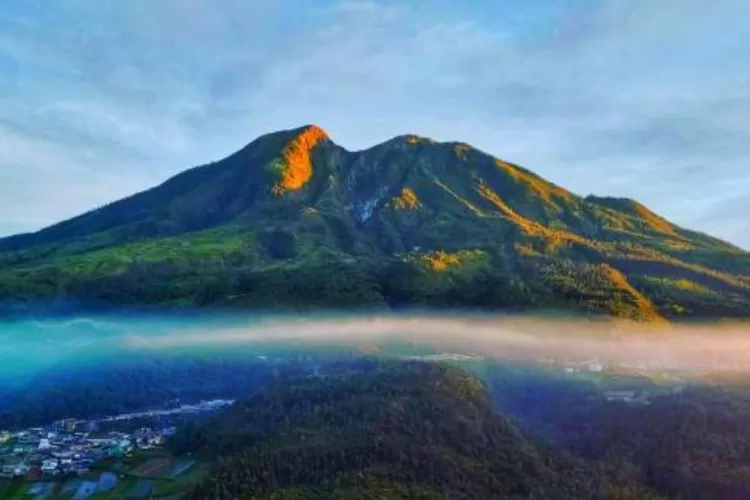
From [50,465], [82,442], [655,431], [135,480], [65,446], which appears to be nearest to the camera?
[135,480]

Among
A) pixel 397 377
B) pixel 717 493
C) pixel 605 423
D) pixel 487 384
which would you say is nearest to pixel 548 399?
pixel 487 384

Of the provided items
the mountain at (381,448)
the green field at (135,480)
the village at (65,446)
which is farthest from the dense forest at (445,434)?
the village at (65,446)

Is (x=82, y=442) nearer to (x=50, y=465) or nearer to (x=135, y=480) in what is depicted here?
(x=50, y=465)

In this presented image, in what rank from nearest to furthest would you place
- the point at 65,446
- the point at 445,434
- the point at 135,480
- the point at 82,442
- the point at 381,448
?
1. the point at 381,448
2. the point at 445,434
3. the point at 135,480
4. the point at 65,446
5. the point at 82,442

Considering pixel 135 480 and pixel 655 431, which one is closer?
pixel 135 480

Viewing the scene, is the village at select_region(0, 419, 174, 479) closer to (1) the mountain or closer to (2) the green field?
(2) the green field

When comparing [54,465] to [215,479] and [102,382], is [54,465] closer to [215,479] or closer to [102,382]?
[215,479]

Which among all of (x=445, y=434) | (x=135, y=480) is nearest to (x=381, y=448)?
(x=445, y=434)

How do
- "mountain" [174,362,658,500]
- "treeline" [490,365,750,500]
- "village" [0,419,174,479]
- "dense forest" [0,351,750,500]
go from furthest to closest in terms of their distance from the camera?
"village" [0,419,174,479] → "treeline" [490,365,750,500] → "dense forest" [0,351,750,500] → "mountain" [174,362,658,500]

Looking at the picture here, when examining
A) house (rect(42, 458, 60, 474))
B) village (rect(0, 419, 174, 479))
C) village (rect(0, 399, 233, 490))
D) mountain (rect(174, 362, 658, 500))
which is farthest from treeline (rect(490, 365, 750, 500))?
house (rect(42, 458, 60, 474))
